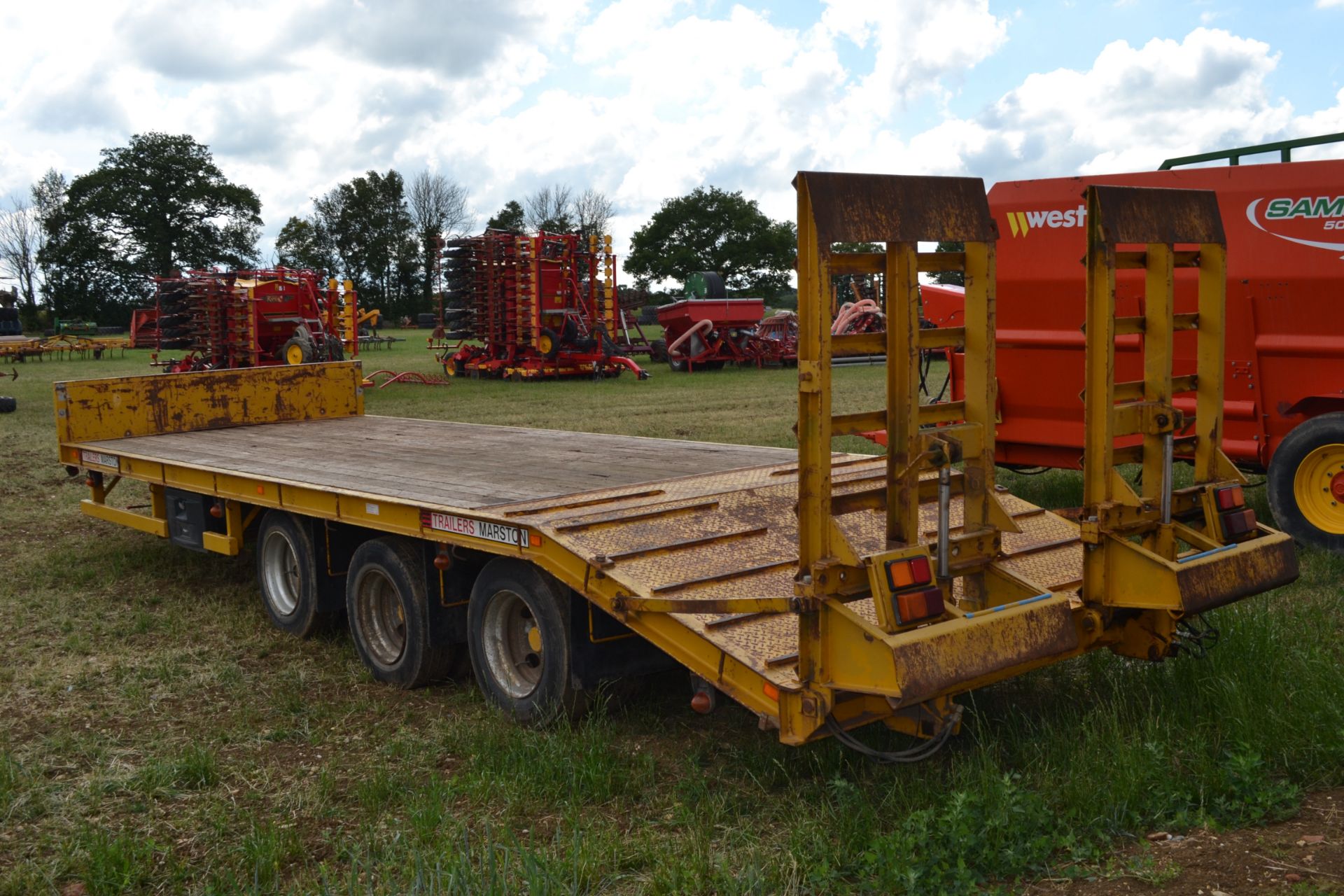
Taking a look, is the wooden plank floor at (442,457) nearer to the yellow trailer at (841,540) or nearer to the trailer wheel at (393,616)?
the yellow trailer at (841,540)

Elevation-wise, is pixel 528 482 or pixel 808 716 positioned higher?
Result: pixel 528 482

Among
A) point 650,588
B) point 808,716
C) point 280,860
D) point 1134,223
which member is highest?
point 1134,223

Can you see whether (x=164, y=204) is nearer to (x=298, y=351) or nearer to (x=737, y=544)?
(x=298, y=351)

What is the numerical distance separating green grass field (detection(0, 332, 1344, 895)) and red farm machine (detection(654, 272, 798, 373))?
22.0 m

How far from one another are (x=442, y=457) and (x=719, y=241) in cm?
6919

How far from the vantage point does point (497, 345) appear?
26.7 m

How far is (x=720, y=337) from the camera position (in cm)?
2870

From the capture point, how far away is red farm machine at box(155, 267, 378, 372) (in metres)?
22.7

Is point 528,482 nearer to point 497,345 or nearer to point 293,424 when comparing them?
point 293,424

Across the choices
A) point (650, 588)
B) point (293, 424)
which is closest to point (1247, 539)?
point (650, 588)

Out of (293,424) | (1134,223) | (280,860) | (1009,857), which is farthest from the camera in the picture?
(293,424)

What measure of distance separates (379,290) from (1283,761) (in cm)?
7609

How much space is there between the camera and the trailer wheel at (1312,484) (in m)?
7.55

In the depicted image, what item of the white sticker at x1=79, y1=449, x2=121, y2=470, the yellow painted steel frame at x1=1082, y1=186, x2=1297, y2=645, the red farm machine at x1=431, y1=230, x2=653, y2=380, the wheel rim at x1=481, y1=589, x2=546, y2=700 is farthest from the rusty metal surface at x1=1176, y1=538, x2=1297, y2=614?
the red farm machine at x1=431, y1=230, x2=653, y2=380
